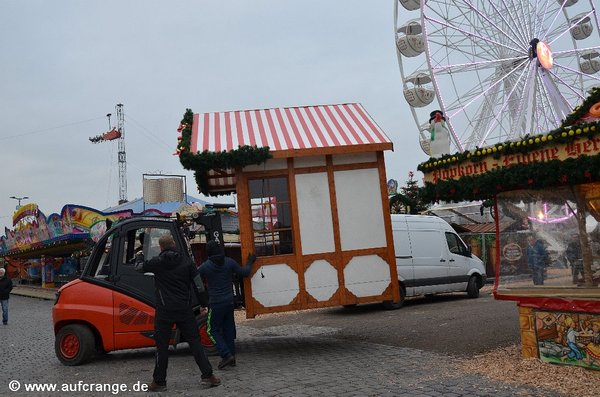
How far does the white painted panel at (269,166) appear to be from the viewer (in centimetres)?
831

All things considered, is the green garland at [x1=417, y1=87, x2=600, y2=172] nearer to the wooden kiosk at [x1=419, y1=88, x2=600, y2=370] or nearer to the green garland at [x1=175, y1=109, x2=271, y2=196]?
the wooden kiosk at [x1=419, y1=88, x2=600, y2=370]

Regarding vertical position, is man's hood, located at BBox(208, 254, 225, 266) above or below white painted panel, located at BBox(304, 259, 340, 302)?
above

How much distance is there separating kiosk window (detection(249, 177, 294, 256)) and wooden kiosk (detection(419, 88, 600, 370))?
2100 mm

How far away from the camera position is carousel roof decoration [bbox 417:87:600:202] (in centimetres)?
590

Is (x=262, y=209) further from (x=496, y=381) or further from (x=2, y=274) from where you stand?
(x=2, y=274)

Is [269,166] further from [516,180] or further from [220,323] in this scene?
[516,180]

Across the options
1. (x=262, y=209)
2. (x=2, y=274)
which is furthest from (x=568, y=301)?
(x=2, y=274)

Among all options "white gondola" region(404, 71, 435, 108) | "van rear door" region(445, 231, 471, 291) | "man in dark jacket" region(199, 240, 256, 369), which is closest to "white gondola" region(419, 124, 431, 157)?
"white gondola" region(404, 71, 435, 108)

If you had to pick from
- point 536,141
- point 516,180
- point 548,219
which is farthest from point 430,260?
point 536,141

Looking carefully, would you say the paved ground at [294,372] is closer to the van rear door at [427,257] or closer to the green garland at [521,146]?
the green garland at [521,146]

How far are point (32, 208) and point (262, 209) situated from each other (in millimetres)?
29760

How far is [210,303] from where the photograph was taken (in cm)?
740

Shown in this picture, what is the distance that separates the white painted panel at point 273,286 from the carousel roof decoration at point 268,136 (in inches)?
62.7

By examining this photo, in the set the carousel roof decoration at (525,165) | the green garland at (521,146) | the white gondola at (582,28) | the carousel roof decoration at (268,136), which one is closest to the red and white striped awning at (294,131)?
the carousel roof decoration at (268,136)
